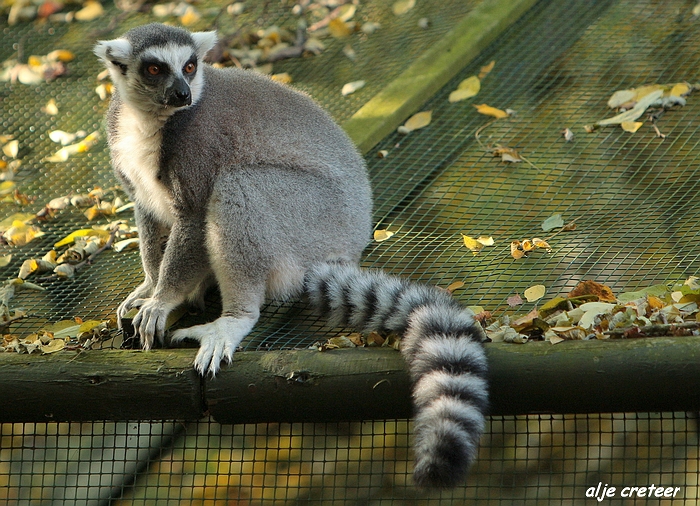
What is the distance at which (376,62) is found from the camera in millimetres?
7023

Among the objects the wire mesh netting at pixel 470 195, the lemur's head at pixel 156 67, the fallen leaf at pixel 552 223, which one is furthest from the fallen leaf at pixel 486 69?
the lemur's head at pixel 156 67

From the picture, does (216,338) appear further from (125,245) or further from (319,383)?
(125,245)

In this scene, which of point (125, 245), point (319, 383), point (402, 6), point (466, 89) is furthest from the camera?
point (402, 6)

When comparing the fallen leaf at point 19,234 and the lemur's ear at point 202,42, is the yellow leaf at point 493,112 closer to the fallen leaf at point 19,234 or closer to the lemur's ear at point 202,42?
the lemur's ear at point 202,42

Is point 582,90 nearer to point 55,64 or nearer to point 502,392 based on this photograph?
point 502,392

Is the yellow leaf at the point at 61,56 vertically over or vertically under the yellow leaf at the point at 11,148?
over

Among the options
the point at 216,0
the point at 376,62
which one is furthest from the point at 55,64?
the point at 376,62

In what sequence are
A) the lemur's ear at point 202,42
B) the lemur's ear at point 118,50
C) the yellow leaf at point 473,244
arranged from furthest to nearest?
1. the yellow leaf at point 473,244
2. the lemur's ear at point 202,42
3. the lemur's ear at point 118,50

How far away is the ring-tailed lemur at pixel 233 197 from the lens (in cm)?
376

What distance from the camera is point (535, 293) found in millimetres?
4043

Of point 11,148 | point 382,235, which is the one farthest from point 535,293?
point 11,148

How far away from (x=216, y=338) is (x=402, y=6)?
5232 millimetres

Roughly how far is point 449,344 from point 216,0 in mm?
6679

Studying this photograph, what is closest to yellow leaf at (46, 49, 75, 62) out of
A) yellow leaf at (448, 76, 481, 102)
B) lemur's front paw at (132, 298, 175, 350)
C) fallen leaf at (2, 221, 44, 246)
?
fallen leaf at (2, 221, 44, 246)
